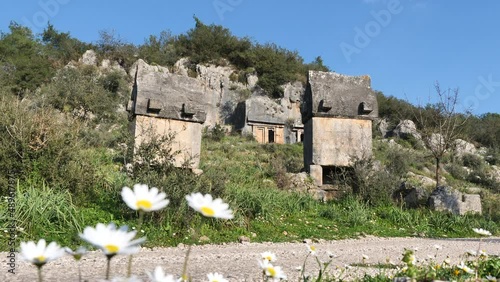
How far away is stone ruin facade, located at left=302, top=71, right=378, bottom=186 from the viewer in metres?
14.1

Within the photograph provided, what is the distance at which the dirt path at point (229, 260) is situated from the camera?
13.1 ft

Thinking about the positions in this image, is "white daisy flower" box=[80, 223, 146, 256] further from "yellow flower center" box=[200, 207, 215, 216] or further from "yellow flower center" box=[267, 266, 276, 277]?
"yellow flower center" box=[267, 266, 276, 277]

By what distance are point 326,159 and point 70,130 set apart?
8126mm

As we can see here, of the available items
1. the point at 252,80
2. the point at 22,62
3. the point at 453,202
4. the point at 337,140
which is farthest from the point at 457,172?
the point at 22,62

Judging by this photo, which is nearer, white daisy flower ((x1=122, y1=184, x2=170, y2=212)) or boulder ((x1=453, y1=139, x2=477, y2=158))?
white daisy flower ((x1=122, y1=184, x2=170, y2=212))

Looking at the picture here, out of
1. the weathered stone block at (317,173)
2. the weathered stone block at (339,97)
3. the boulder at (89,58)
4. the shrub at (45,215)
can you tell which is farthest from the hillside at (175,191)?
the boulder at (89,58)

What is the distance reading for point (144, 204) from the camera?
1.30 meters

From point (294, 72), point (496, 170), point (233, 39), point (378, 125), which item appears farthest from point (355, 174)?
point (233, 39)

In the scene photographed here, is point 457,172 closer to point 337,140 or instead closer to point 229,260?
point 337,140

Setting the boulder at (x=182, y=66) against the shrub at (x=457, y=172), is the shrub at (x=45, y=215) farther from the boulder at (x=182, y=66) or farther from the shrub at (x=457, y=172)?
the boulder at (x=182, y=66)

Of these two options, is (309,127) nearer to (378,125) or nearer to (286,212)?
(286,212)

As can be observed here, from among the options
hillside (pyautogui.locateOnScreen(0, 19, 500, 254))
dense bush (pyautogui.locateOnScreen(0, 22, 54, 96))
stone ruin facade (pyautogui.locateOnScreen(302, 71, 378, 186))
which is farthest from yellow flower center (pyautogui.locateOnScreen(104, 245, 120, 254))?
dense bush (pyautogui.locateOnScreen(0, 22, 54, 96))

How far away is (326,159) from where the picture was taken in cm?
1407

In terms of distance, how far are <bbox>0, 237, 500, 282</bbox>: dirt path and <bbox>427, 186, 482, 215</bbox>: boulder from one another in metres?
3.34
